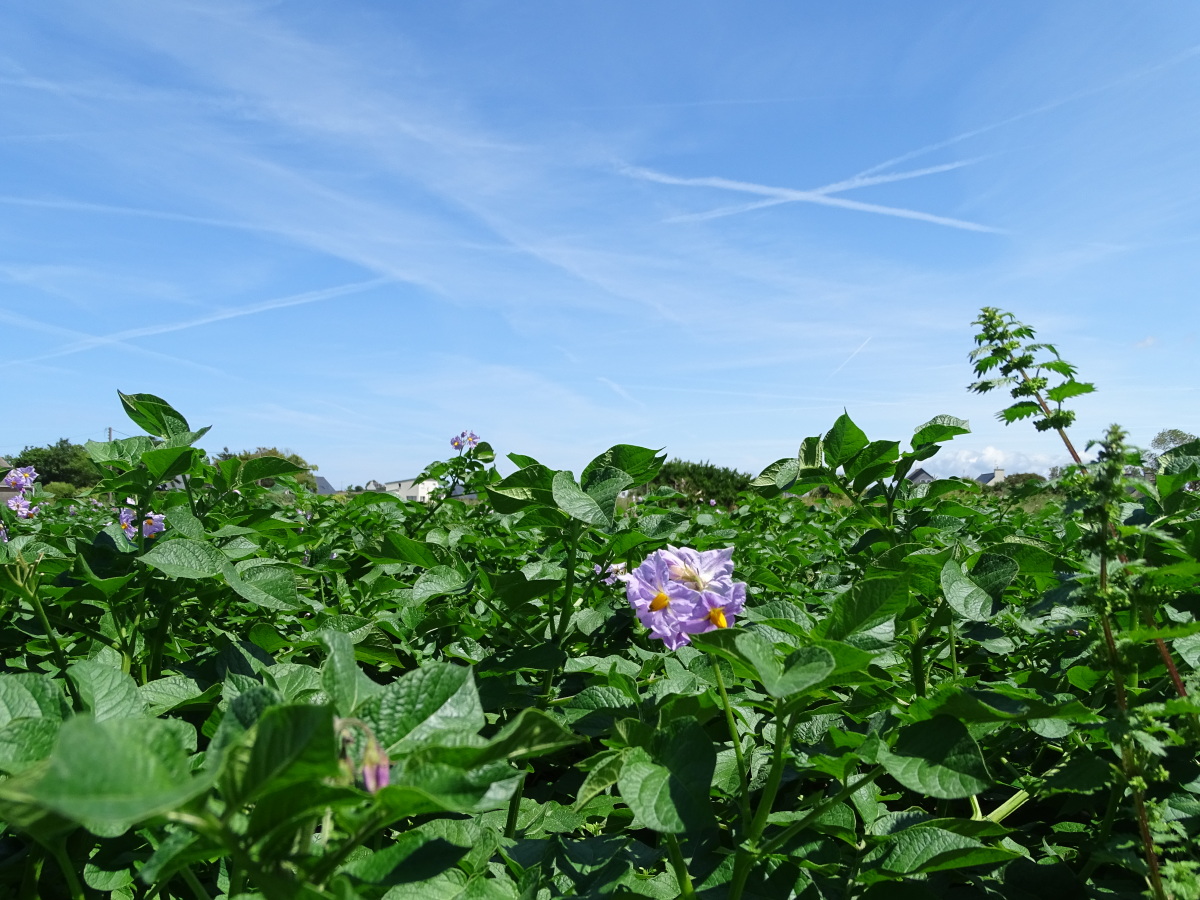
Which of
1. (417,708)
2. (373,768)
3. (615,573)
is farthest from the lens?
(615,573)

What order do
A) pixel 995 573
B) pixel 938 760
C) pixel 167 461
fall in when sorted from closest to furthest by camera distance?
pixel 938 760, pixel 995 573, pixel 167 461

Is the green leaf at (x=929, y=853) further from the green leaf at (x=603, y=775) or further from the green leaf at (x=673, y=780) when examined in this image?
the green leaf at (x=603, y=775)

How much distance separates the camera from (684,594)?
157 centimetres

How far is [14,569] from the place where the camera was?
1.70 meters

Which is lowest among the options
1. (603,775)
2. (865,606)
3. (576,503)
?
(603,775)

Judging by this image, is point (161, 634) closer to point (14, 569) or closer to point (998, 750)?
point (14, 569)

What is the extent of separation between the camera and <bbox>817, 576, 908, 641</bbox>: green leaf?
122 cm

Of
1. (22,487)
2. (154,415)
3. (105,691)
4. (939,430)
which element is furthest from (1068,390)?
(22,487)

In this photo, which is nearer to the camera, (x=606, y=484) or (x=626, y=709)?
(x=626, y=709)

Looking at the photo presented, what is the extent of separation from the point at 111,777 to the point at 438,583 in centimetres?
132

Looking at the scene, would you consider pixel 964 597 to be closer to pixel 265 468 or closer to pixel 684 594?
pixel 684 594

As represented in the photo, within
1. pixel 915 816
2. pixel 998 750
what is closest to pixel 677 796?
pixel 915 816

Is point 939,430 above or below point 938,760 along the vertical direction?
above

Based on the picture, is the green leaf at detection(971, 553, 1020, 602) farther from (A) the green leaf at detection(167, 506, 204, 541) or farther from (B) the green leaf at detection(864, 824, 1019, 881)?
(A) the green leaf at detection(167, 506, 204, 541)
